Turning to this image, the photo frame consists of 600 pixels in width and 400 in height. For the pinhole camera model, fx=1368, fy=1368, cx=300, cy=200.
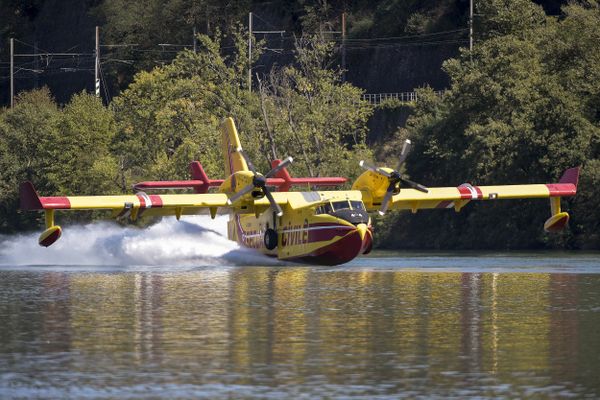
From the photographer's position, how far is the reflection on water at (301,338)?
2131 centimetres

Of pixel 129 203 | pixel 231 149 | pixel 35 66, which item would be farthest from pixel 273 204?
pixel 35 66

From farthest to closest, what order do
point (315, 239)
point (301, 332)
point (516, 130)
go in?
point (516, 130), point (315, 239), point (301, 332)

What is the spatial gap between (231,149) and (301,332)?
2666 cm

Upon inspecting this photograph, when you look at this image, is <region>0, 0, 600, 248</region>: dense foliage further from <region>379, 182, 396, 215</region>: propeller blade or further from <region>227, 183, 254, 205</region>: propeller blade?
<region>227, 183, 254, 205</region>: propeller blade

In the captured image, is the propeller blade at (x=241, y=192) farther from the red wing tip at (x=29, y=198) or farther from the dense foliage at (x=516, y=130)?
the dense foliage at (x=516, y=130)

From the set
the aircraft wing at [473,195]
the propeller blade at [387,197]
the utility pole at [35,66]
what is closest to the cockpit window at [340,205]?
the propeller blade at [387,197]

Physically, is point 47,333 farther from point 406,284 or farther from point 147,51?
point 147,51

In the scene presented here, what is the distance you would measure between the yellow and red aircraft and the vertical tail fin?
19cm

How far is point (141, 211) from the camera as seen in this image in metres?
48.1

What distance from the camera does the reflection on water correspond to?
2131cm

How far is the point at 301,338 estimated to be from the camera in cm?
2662

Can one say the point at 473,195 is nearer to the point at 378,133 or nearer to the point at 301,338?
the point at 301,338

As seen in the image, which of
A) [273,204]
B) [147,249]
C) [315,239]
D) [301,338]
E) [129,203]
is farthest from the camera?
[147,249]

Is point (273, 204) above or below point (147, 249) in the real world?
above
